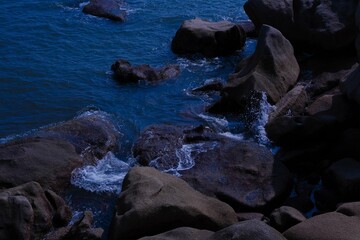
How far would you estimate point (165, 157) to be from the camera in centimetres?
1467

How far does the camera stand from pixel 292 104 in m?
16.8

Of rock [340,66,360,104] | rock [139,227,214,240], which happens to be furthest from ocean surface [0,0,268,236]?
rock [139,227,214,240]

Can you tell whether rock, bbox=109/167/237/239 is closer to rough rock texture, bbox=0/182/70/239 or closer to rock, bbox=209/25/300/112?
rough rock texture, bbox=0/182/70/239

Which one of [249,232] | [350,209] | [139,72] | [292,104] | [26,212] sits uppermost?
[249,232]

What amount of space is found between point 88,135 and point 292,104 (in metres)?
5.49

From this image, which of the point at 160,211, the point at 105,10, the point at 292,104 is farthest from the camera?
the point at 105,10

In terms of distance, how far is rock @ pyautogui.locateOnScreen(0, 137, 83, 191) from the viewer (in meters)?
13.2

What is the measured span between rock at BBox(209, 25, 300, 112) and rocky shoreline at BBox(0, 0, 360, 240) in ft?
0.11

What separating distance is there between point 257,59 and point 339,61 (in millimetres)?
2864

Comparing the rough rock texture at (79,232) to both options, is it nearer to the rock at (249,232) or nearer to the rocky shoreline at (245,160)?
the rocky shoreline at (245,160)

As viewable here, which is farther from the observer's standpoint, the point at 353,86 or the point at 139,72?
the point at 139,72

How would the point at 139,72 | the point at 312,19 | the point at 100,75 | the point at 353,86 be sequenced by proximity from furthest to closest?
the point at 100,75 < the point at 139,72 < the point at 312,19 < the point at 353,86

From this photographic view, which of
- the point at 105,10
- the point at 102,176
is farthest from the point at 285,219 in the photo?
the point at 105,10

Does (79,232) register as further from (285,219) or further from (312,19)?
(312,19)
